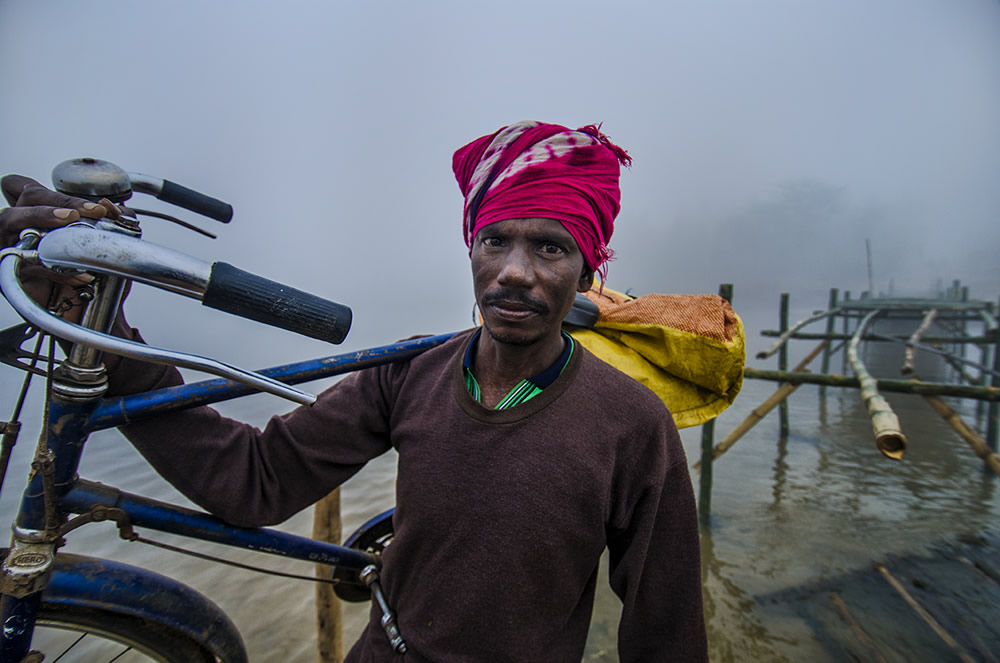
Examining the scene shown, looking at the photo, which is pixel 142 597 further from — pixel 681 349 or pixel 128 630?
pixel 681 349

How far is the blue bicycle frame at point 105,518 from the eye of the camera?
1.04 metres

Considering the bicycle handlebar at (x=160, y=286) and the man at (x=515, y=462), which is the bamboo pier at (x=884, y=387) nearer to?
the man at (x=515, y=462)

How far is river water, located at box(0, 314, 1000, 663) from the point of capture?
3664 mm

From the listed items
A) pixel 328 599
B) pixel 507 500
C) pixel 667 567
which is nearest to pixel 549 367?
pixel 507 500

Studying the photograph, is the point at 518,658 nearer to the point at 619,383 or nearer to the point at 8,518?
the point at 619,383

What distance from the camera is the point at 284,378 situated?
4.33ft

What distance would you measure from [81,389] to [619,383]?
134cm

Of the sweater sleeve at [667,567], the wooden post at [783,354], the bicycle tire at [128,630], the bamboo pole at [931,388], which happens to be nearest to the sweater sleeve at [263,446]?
the bicycle tire at [128,630]

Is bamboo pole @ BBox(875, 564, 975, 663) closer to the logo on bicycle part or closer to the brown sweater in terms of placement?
the brown sweater

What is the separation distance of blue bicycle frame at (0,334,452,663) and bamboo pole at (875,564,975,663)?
4.82 meters

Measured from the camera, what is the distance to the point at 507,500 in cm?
123

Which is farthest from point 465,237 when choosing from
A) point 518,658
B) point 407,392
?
point 518,658

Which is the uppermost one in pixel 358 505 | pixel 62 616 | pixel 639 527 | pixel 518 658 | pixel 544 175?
pixel 544 175

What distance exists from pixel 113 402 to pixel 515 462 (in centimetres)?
101
